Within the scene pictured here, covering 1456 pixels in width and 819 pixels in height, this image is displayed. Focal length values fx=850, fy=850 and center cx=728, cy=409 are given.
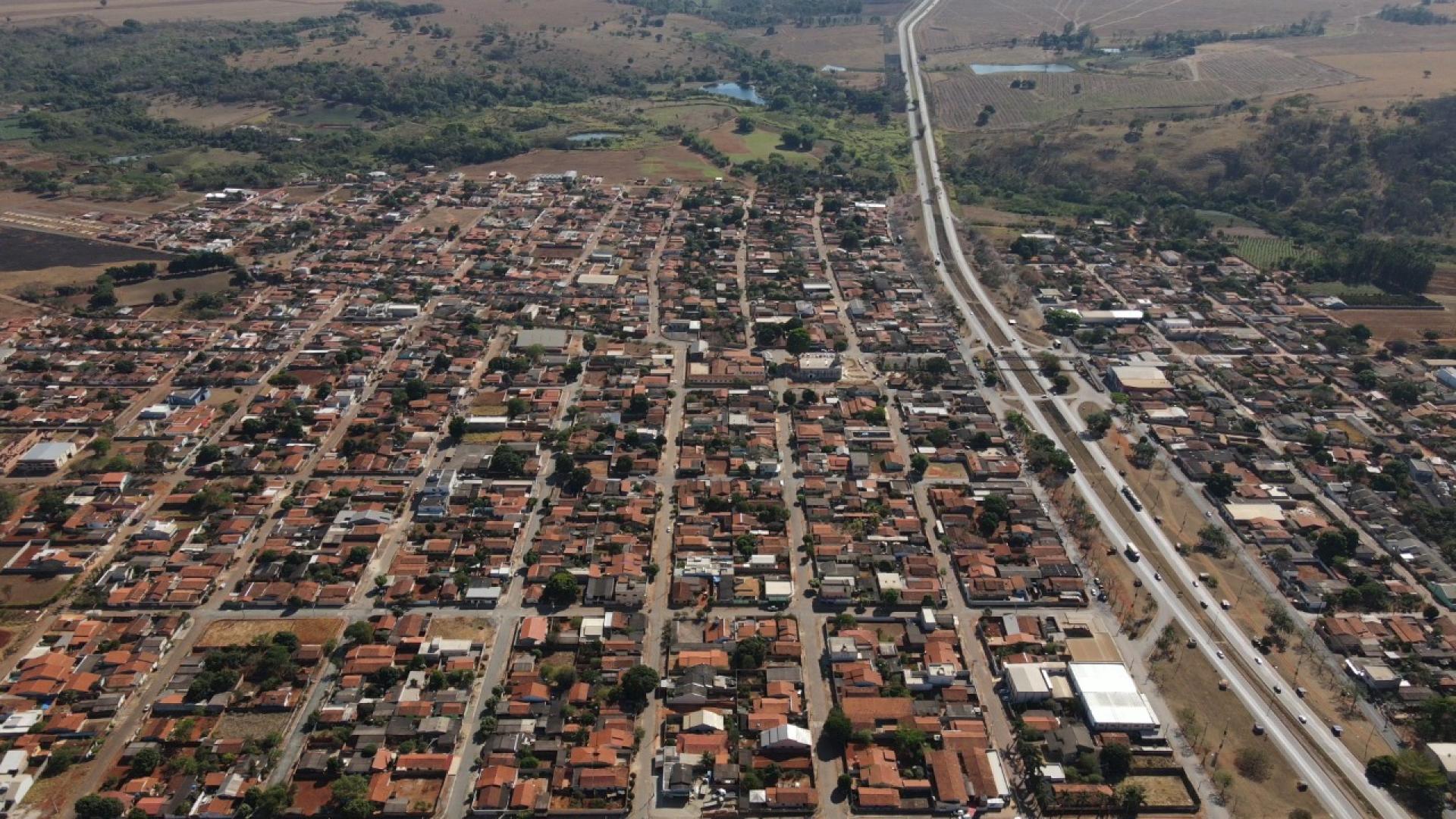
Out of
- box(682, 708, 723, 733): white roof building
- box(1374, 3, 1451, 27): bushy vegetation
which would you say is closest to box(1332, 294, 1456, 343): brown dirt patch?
box(682, 708, 723, 733): white roof building

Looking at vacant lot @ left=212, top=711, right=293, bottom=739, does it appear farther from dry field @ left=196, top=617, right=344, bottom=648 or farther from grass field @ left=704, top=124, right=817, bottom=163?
grass field @ left=704, top=124, right=817, bottom=163

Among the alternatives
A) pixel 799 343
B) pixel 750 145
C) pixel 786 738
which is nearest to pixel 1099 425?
pixel 799 343

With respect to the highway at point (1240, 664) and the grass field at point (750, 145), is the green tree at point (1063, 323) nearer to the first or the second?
the highway at point (1240, 664)

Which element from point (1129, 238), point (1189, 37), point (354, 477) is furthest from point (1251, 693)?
point (1189, 37)

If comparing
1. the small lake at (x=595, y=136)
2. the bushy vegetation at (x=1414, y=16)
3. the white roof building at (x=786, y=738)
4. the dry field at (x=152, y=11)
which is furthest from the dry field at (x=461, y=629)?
the bushy vegetation at (x=1414, y=16)

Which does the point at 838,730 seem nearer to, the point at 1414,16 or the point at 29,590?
the point at 29,590

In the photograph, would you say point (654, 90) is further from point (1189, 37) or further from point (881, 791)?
point (881, 791)
